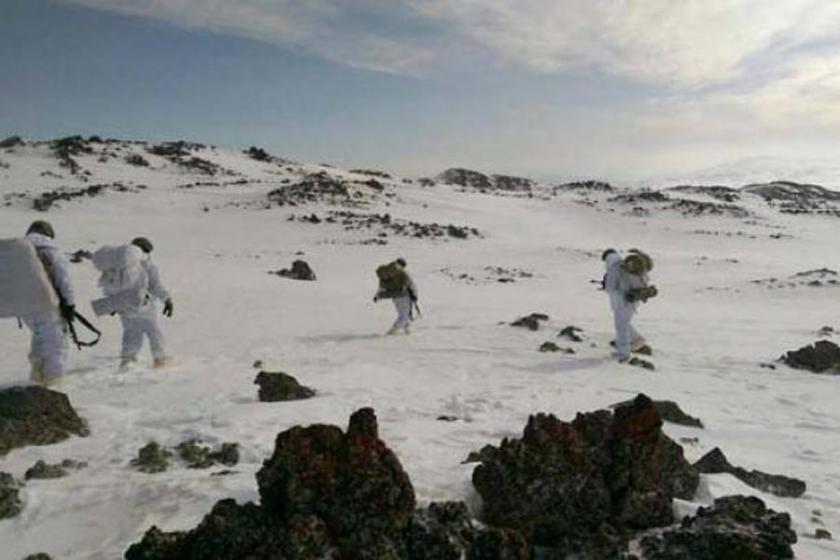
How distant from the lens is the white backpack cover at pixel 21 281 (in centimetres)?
848

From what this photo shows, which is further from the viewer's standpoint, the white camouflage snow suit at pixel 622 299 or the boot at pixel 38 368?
the white camouflage snow suit at pixel 622 299

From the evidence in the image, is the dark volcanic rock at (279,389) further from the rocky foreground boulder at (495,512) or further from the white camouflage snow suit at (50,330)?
the rocky foreground boulder at (495,512)

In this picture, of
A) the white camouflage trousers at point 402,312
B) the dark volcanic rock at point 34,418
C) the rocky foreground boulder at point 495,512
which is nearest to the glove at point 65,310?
the dark volcanic rock at point 34,418

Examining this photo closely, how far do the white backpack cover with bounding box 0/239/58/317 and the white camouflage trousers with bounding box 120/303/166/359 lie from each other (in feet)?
5.43

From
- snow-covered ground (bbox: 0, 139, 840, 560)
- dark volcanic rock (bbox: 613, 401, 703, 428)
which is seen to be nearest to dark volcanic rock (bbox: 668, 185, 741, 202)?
snow-covered ground (bbox: 0, 139, 840, 560)

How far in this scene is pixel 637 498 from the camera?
4.72 metres

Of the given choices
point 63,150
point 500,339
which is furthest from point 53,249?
point 63,150

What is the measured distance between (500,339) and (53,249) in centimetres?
841

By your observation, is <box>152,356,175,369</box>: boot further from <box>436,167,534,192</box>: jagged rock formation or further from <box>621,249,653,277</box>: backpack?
<box>436,167,534,192</box>: jagged rock formation

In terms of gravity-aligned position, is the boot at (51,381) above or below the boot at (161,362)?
above

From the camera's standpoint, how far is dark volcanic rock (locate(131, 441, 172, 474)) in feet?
18.9

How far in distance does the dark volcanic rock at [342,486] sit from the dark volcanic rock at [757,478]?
318cm

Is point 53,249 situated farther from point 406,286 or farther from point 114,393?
point 406,286

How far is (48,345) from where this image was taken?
882 centimetres
